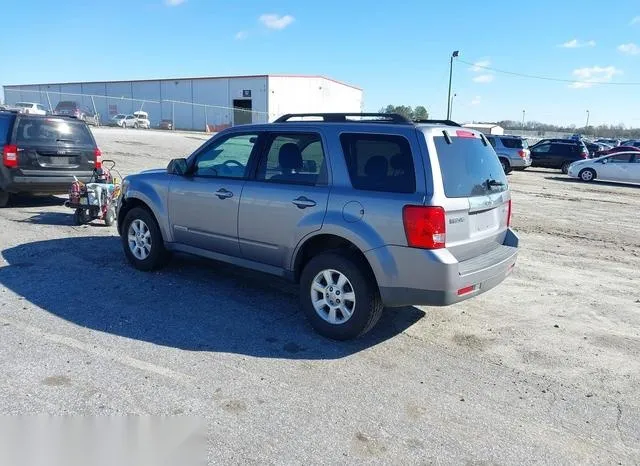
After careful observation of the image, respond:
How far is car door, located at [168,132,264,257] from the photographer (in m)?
5.25

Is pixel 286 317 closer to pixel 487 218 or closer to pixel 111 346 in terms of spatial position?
pixel 111 346

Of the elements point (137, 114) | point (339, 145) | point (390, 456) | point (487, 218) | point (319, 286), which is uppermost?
point (137, 114)

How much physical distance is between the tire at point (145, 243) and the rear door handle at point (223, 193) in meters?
1.16

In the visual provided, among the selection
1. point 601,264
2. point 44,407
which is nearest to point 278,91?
point 601,264

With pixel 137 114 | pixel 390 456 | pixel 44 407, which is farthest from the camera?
pixel 137 114

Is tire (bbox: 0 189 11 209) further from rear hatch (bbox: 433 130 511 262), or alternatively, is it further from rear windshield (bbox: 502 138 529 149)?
rear windshield (bbox: 502 138 529 149)

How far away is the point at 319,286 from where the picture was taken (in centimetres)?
456

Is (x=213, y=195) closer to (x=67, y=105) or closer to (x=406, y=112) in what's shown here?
(x=406, y=112)

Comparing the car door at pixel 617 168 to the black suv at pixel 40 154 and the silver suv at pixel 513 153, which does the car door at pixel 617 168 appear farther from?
the black suv at pixel 40 154

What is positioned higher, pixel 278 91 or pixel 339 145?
pixel 278 91

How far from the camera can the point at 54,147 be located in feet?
30.6

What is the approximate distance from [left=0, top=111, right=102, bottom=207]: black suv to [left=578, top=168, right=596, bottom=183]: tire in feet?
→ 67.1

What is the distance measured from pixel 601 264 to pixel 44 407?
7.41m

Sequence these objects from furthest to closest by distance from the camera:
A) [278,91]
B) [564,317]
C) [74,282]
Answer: [278,91]
[74,282]
[564,317]
